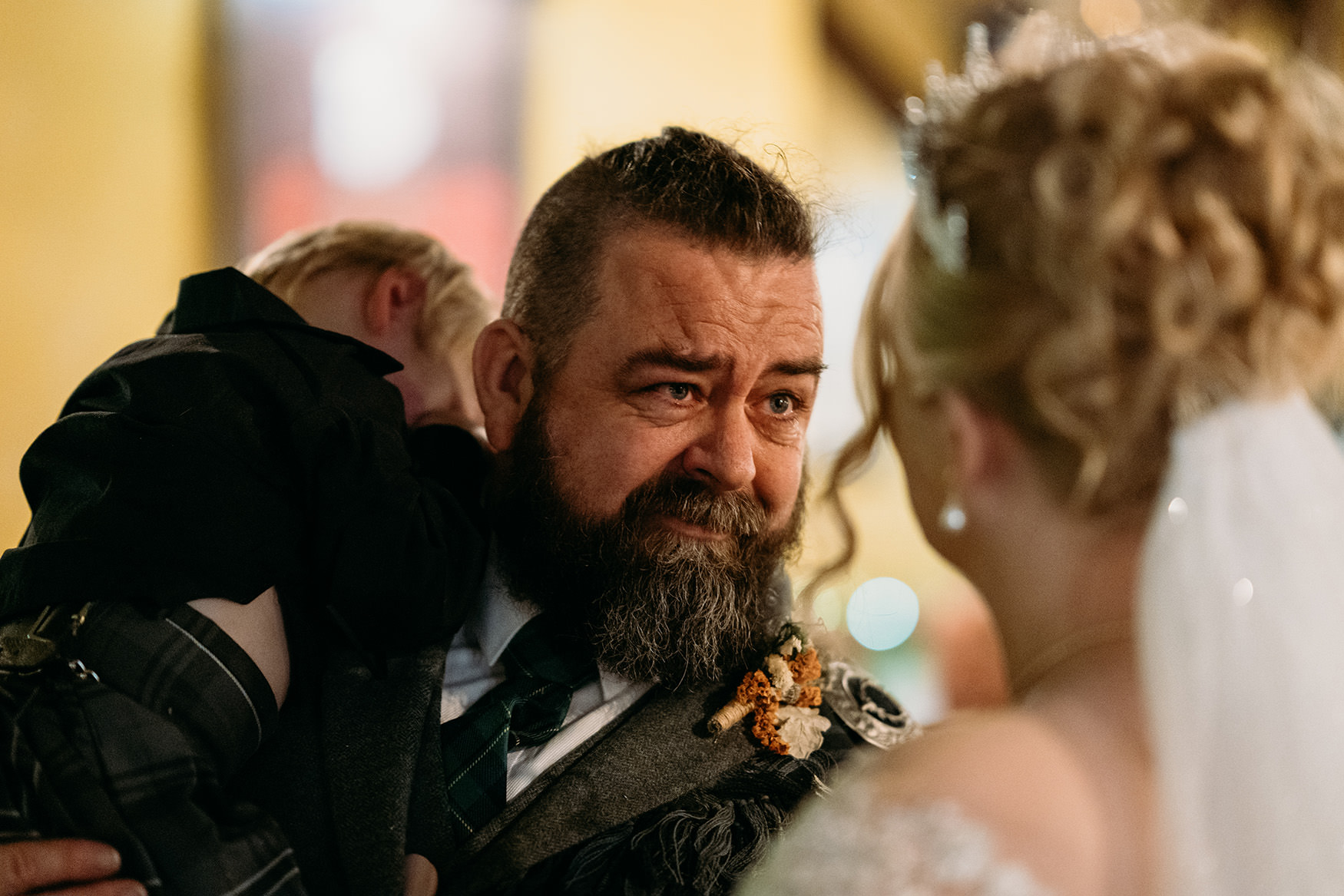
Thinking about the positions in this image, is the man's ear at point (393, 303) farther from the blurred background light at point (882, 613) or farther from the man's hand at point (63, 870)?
the blurred background light at point (882, 613)

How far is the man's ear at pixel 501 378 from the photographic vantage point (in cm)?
212

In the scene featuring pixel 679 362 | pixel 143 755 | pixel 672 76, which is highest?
pixel 672 76

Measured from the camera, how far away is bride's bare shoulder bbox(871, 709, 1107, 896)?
3.17 feet

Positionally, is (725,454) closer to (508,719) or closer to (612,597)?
(612,597)

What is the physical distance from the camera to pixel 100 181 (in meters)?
3.52

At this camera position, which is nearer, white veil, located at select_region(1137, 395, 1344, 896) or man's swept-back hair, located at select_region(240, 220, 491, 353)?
white veil, located at select_region(1137, 395, 1344, 896)

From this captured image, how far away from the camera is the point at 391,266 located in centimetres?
226

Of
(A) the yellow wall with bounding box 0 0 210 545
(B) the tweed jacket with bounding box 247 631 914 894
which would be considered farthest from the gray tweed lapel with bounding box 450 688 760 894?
(A) the yellow wall with bounding box 0 0 210 545

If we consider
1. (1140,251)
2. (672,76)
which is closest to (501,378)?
(1140,251)

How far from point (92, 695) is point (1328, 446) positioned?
154 centimetres

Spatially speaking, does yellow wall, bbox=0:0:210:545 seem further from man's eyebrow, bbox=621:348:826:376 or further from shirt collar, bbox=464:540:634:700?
man's eyebrow, bbox=621:348:826:376

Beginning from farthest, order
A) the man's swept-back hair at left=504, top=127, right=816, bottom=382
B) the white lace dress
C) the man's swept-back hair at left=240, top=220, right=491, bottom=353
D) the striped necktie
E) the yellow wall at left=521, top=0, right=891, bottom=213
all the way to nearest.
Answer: the yellow wall at left=521, top=0, right=891, bottom=213 < the man's swept-back hair at left=240, top=220, right=491, bottom=353 < the man's swept-back hair at left=504, top=127, right=816, bottom=382 < the striped necktie < the white lace dress

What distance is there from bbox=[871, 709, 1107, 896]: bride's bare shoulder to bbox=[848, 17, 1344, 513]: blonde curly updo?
248 mm

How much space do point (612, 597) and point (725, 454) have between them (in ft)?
1.05
